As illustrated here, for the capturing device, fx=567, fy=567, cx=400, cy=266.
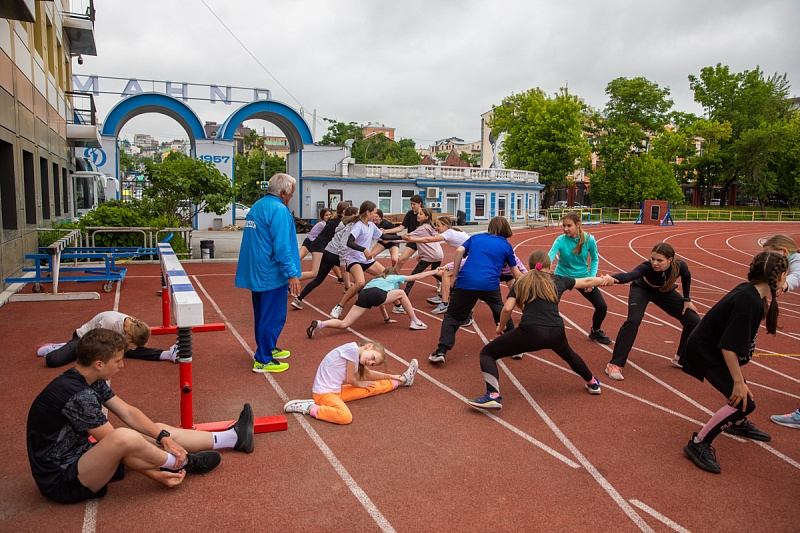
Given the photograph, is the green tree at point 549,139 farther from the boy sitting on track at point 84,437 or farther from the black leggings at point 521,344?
the boy sitting on track at point 84,437

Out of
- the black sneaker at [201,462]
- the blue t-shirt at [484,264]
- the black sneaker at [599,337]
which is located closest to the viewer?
the black sneaker at [201,462]

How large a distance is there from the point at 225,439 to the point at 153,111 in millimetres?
31457

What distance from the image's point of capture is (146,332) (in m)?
5.15

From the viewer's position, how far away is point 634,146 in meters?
55.8

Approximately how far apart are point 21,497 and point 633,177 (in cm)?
5487

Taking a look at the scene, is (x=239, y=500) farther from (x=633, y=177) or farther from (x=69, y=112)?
(x=633, y=177)

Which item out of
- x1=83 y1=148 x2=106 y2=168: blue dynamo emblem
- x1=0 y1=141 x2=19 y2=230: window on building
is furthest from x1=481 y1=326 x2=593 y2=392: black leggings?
x1=83 y1=148 x2=106 y2=168: blue dynamo emblem

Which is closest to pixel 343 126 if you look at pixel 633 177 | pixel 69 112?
pixel 633 177

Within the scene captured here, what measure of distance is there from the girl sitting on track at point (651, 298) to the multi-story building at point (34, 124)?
9.81 meters

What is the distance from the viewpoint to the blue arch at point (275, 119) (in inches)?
1256

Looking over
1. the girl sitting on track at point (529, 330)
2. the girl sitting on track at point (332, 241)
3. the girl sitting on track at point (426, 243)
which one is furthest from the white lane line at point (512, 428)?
the girl sitting on track at point (426, 243)

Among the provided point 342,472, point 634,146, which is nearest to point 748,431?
point 342,472

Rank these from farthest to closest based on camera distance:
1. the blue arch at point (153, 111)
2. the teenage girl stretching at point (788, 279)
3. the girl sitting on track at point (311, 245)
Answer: the blue arch at point (153, 111) < the girl sitting on track at point (311, 245) < the teenage girl stretching at point (788, 279)

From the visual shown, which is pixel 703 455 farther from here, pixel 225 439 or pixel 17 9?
pixel 17 9
